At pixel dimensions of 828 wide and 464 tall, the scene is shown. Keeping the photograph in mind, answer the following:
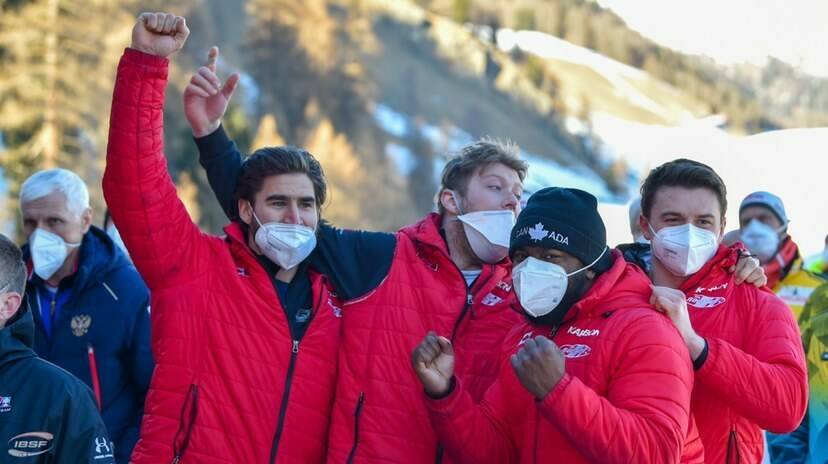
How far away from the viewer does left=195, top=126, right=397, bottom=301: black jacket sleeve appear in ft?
15.0

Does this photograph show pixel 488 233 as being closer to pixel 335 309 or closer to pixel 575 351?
→ pixel 335 309

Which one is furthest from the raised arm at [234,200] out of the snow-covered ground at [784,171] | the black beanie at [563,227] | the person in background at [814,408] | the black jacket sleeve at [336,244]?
the snow-covered ground at [784,171]

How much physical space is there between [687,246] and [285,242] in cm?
169

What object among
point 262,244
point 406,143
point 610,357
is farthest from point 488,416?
point 406,143

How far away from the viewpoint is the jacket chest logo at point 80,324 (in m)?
5.38

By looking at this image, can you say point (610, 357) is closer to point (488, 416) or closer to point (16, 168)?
point (488, 416)

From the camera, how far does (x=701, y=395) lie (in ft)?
13.3

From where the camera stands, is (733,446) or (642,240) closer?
(733,446)

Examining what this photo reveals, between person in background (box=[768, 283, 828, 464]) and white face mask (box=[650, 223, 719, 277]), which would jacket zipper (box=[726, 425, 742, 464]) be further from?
person in background (box=[768, 283, 828, 464])

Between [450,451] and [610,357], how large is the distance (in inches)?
32.4

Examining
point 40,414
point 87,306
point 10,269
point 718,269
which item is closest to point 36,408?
point 40,414

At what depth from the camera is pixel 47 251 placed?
5.57 m

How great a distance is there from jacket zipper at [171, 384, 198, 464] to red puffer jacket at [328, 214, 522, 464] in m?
0.58

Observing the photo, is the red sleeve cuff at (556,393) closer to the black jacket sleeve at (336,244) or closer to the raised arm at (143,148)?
the black jacket sleeve at (336,244)
